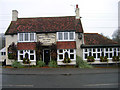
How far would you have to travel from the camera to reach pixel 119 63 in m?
13.4

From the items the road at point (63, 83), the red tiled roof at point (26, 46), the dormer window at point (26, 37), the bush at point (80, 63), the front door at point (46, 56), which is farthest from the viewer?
the front door at point (46, 56)

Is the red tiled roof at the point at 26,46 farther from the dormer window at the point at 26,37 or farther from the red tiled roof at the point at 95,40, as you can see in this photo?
the red tiled roof at the point at 95,40

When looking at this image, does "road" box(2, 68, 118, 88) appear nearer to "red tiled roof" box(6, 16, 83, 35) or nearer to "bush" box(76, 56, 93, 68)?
"bush" box(76, 56, 93, 68)

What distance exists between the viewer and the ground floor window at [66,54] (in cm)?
1335

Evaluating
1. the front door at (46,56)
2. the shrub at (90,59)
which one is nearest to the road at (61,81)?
the shrub at (90,59)

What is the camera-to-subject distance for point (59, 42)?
45.3 feet

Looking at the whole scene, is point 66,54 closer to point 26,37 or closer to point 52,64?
point 52,64

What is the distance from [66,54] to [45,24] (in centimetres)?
575

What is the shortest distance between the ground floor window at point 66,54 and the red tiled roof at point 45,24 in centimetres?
300

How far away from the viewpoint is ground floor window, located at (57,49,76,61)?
13.4 meters

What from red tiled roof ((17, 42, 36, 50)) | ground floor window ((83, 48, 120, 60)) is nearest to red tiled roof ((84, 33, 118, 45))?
ground floor window ((83, 48, 120, 60))

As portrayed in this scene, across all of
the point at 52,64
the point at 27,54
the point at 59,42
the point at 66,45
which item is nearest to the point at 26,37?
the point at 27,54

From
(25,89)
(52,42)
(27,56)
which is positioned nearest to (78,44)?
(52,42)

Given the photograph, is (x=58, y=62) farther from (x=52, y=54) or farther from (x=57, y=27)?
(x=57, y=27)
